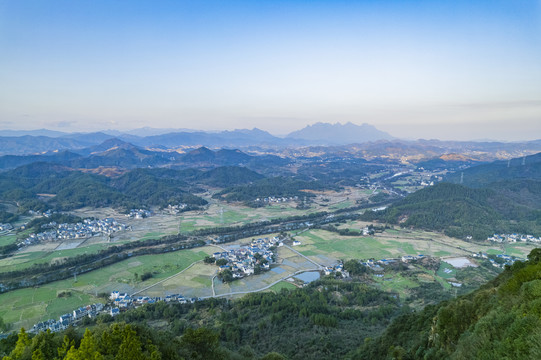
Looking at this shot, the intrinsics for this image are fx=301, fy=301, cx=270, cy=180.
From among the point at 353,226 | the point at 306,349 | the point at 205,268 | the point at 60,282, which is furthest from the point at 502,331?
the point at 353,226

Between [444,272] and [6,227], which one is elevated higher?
[444,272]

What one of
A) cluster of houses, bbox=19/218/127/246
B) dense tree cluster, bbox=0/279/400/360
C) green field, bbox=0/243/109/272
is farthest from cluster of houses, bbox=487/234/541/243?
cluster of houses, bbox=19/218/127/246

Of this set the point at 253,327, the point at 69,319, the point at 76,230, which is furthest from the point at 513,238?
the point at 76,230

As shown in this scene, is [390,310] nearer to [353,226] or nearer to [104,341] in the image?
[104,341]

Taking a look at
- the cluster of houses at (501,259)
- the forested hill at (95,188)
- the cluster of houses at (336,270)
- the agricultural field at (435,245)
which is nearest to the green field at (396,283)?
the cluster of houses at (336,270)

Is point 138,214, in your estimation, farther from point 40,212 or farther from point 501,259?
point 501,259

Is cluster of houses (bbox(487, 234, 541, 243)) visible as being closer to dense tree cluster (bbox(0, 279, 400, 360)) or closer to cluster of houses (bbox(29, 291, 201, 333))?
dense tree cluster (bbox(0, 279, 400, 360))

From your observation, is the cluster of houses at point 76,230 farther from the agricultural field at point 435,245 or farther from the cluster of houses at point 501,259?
the cluster of houses at point 501,259
